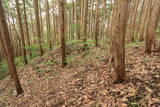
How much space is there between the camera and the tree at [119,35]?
2.93m

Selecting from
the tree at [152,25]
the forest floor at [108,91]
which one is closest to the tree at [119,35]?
the forest floor at [108,91]

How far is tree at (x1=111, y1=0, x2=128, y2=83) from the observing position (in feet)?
9.62

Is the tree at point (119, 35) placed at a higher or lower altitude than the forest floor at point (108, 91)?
higher

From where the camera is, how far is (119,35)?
10.1 ft

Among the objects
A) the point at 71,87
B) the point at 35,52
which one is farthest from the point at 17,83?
the point at 35,52

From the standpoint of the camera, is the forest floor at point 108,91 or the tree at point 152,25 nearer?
the forest floor at point 108,91

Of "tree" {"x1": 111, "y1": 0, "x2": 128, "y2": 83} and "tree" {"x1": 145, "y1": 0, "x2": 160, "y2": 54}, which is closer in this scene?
"tree" {"x1": 111, "y1": 0, "x2": 128, "y2": 83}

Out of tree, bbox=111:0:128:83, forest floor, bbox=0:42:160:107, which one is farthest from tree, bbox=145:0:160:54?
tree, bbox=111:0:128:83

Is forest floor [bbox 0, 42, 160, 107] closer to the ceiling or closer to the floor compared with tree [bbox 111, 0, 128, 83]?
closer to the floor

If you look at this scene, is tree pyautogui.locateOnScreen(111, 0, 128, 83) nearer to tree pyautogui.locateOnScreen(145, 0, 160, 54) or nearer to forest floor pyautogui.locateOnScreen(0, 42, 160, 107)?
forest floor pyautogui.locateOnScreen(0, 42, 160, 107)

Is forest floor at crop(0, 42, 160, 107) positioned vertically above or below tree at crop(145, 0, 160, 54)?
below

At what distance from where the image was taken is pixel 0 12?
Result: 15.1 ft

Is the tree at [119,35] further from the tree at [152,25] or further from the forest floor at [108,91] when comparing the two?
the tree at [152,25]

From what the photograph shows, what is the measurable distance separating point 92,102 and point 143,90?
1456 mm
